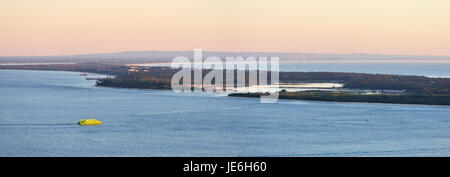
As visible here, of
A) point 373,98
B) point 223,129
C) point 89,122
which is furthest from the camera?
point 373,98

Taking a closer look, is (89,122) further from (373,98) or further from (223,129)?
(373,98)

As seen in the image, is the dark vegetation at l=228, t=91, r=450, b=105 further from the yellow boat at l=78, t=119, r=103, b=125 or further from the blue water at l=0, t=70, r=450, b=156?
the yellow boat at l=78, t=119, r=103, b=125

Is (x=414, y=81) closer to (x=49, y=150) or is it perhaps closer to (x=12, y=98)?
(x=12, y=98)

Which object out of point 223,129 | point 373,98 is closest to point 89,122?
point 223,129

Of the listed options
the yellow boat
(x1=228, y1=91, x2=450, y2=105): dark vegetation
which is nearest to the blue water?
the yellow boat

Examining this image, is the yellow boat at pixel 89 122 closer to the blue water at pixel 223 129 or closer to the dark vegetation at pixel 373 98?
the blue water at pixel 223 129

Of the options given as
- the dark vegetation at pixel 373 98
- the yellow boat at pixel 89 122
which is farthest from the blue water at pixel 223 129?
the dark vegetation at pixel 373 98
